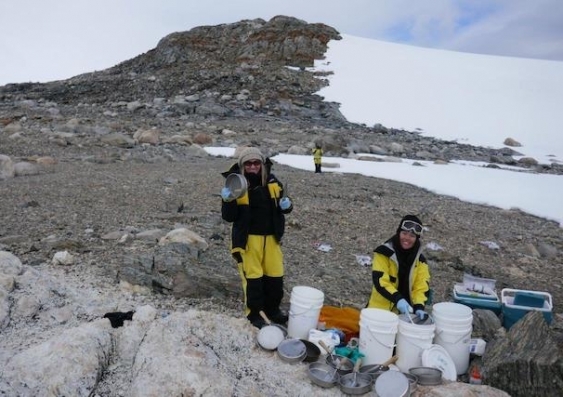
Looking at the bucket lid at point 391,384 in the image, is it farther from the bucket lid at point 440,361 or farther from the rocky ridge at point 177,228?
the rocky ridge at point 177,228

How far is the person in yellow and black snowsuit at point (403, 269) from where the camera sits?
4.28 metres

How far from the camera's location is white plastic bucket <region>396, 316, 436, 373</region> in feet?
13.0

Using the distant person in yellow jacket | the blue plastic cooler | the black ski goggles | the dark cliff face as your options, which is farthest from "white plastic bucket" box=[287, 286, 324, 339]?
the dark cliff face

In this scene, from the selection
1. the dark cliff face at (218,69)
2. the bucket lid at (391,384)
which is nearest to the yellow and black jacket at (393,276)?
the bucket lid at (391,384)

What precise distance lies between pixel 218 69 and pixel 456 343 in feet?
112

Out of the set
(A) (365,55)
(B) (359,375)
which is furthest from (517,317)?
(A) (365,55)

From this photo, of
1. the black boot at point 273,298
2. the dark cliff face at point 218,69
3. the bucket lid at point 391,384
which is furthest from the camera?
the dark cliff face at point 218,69

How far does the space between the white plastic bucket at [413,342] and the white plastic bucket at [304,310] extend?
72cm

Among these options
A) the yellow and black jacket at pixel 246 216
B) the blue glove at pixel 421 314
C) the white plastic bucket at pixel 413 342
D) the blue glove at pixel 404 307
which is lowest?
the white plastic bucket at pixel 413 342

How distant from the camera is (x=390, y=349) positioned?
4016mm

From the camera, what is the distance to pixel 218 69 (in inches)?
1422

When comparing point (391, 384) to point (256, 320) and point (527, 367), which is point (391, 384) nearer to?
point (527, 367)

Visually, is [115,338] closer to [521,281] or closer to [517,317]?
[517,317]

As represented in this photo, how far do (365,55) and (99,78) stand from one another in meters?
20.3
